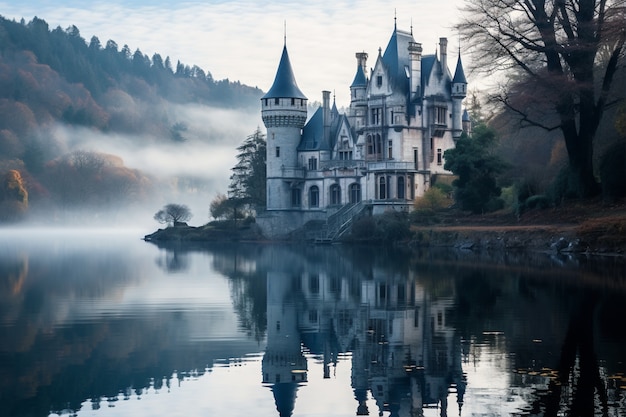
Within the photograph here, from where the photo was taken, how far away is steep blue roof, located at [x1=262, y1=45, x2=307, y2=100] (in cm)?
7231

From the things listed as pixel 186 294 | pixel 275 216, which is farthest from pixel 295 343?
pixel 275 216

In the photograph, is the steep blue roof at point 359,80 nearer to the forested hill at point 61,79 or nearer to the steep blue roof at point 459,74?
the steep blue roof at point 459,74

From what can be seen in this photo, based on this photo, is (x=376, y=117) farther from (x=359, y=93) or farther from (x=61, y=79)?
(x=61, y=79)

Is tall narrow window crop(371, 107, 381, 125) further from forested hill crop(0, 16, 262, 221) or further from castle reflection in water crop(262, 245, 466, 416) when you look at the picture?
forested hill crop(0, 16, 262, 221)

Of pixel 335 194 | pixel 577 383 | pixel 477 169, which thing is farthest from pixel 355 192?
pixel 577 383

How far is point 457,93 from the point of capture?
67.6 metres

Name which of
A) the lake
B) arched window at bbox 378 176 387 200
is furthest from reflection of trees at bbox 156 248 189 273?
arched window at bbox 378 176 387 200

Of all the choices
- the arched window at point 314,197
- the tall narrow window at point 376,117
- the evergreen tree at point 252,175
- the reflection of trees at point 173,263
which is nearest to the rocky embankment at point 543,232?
the reflection of trees at point 173,263

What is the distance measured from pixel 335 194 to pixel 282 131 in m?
5.80

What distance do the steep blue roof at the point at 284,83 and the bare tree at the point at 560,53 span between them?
30905mm

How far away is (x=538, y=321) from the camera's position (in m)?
18.8

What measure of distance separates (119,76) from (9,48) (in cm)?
3554

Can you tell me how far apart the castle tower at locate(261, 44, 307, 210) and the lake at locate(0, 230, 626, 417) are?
4257 centimetres

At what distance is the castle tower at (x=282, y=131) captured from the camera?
238ft
